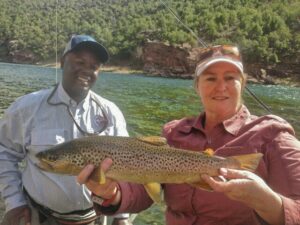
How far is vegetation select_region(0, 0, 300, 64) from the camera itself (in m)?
94.8

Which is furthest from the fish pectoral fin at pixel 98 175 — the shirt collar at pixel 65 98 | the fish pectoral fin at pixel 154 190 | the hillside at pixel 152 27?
the hillside at pixel 152 27

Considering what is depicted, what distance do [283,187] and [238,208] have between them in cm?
35

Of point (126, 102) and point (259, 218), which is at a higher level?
point (259, 218)

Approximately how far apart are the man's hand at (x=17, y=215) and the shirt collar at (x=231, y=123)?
219 cm

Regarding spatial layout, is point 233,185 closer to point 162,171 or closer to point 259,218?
point 259,218

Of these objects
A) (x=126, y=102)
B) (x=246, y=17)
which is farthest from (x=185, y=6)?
(x=126, y=102)

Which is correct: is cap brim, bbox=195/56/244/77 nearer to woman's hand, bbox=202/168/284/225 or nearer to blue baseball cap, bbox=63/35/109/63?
woman's hand, bbox=202/168/284/225

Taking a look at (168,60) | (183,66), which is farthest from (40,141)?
(168,60)

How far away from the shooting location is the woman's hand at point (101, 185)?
9.73ft

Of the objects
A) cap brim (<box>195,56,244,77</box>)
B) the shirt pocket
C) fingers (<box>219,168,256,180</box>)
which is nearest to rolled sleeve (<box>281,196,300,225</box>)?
fingers (<box>219,168,256,180</box>)

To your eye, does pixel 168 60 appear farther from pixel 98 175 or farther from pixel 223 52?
pixel 98 175

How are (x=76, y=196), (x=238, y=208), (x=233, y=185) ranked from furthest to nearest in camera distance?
(x=76, y=196) < (x=238, y=208) < (x=233, y=185)

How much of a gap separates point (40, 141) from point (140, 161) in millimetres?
1832

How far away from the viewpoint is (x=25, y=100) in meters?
4.67
